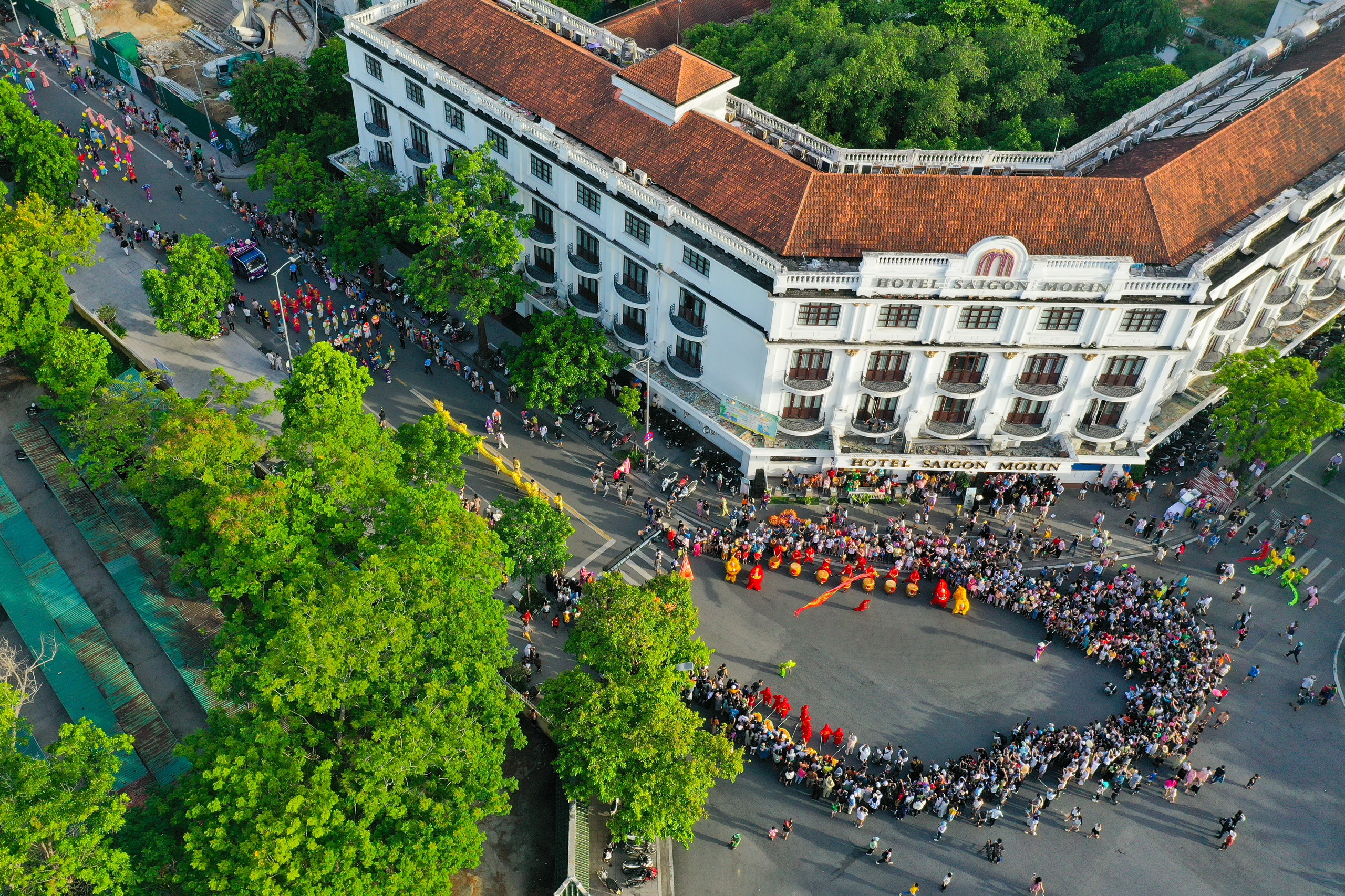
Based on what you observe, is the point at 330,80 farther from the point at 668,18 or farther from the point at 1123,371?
the point at 1123,371

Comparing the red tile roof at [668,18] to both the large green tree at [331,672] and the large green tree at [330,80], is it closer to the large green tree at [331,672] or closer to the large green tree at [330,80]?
the large green tree at [330,80]

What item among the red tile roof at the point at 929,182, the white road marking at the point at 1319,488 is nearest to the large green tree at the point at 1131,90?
the red tile roof at the point at 929,182

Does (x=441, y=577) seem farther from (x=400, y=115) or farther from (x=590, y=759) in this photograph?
(x=400, y=115)

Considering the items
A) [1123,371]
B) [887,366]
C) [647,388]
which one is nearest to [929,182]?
[887,366]

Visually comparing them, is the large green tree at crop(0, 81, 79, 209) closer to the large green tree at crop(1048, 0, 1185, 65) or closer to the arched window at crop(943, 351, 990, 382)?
→ the arched window at crop(943, 351, 990, 382)

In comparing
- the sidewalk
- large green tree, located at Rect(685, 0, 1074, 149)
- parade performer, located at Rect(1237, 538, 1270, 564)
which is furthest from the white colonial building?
the sidewalk

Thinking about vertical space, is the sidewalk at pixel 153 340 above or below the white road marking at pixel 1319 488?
below
